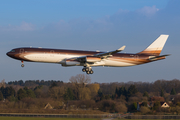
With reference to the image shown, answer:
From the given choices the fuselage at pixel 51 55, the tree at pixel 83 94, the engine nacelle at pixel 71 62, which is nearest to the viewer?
the engine nacelle at pixel 71 62

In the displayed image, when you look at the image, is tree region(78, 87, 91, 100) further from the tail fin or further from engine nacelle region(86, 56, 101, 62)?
engine nacelle region(86, 56, 101, 62)

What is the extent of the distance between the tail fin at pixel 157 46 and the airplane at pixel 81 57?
2739 millimetres

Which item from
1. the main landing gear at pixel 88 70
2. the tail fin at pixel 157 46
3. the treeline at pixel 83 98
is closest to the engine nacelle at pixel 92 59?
the main landing gear at pixel 88 70

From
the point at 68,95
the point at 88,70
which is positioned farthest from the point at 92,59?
the point at 68,95

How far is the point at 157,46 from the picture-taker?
64625mm

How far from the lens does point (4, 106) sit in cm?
8994

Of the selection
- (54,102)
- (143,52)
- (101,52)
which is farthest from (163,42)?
(54,102)

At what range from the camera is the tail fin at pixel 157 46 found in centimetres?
6406

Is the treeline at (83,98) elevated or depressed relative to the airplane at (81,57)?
depressed

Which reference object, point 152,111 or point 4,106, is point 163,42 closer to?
point 152,111

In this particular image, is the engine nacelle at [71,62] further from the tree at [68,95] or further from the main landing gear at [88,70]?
the tree at [68,95]

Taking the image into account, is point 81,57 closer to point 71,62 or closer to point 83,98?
point 71,62

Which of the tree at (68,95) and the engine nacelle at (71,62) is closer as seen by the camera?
the engine nacelle at (71,62)

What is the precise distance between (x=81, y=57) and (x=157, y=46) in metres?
21.7
